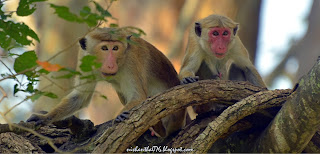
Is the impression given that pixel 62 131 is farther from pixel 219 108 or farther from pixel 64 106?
pixel 219 108

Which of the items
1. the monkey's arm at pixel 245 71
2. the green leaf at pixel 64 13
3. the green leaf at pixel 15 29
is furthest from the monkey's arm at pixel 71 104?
the green leaf at pixel 64 13

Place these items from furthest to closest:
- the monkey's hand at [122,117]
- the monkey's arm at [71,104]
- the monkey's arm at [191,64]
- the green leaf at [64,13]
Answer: the monkey's arm at [191,64], the monkey's arm at [71,104], the monkey's hand at [122,117], the green leaf at [64,13]

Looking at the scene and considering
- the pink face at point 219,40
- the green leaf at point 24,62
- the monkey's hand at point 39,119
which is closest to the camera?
the green leaf at point 24,62

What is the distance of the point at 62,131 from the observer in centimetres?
724

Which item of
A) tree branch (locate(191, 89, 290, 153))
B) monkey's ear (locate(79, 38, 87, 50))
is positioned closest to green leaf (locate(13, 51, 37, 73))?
tree branch (locate(191, 89, 290, 153))

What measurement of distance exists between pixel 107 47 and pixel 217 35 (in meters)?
2.10

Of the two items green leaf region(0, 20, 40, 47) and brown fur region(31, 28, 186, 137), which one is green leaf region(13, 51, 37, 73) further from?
brown fur region(31, 28, 186, 137)

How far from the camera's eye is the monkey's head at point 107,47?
6.62 m

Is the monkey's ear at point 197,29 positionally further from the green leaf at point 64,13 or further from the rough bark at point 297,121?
the green leaf at point 64,13

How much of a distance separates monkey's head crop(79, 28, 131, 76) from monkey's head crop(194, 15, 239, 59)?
1.59 meters

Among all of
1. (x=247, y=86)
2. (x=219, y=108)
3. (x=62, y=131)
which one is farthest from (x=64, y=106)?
(x=247, y=86)

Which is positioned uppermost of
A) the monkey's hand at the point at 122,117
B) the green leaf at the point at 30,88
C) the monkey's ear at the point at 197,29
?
the monkey's ear at the point at 197,29

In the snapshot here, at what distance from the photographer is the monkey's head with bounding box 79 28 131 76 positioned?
6.62 metres

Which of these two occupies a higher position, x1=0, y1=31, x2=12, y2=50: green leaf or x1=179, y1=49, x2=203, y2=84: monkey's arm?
x1=179, y1=49, x2=203, y2=84: monkey's arm
